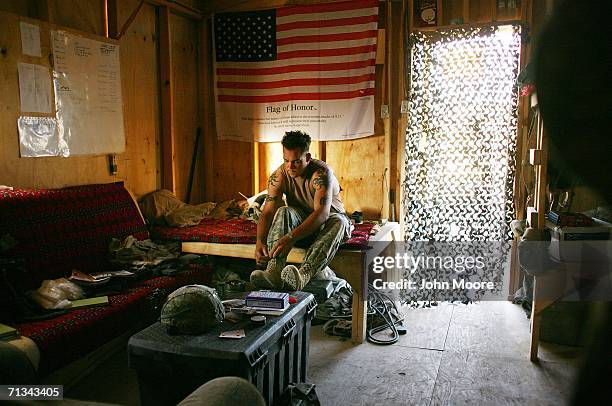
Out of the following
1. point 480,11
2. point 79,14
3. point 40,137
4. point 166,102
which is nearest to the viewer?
point 40,137

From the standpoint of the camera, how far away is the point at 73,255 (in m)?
2.95

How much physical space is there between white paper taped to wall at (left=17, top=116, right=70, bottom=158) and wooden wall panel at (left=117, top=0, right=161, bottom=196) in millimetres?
615

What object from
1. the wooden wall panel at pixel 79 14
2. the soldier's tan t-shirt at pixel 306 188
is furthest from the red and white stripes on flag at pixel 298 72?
the wooden wall panel at pixel 79 14

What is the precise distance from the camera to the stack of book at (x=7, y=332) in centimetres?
200

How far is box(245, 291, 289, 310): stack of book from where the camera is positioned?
217cm

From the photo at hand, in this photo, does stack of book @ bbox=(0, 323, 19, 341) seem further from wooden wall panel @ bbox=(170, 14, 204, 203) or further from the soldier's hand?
wooden wall panel @ bbox=(170, 14, 204, 203)

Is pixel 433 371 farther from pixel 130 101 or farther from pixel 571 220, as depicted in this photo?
pixel 130 101

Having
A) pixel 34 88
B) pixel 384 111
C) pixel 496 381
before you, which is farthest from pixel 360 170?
pixel 34 88

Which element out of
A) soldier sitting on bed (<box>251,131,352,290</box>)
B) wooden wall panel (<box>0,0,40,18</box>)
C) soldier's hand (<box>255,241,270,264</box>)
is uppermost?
wooden wall panel (<box>0,0,40,18</box>)

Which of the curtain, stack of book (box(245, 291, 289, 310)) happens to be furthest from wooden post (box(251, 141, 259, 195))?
stack of book (box(245, 291, 289, 310))

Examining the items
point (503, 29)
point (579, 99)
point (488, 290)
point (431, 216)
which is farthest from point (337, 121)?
point (579, 99)

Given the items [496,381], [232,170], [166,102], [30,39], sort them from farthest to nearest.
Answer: [232,170], [166,102], [30,39], [496,381]

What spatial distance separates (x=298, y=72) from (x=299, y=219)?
5.38ft

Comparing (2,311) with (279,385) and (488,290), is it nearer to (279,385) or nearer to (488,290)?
(279,385)
